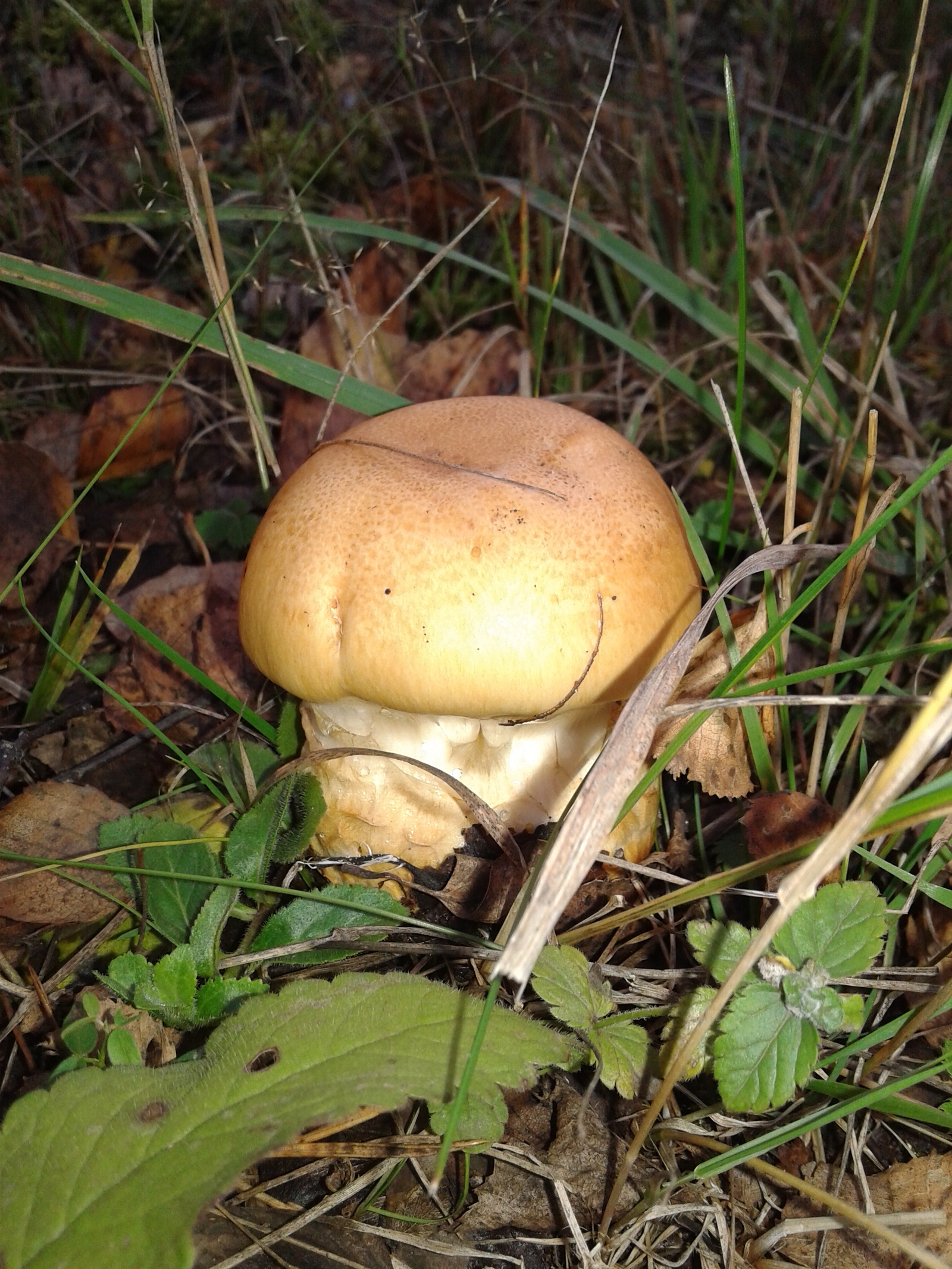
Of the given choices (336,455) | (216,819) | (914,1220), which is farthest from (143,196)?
(914,1220)

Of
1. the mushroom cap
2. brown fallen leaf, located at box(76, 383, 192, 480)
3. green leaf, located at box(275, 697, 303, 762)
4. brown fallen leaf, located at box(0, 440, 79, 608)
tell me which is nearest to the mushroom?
the mushroom cap

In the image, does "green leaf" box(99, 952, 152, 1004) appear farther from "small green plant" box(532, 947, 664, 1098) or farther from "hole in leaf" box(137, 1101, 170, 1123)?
"small green plant" box(532, 947, 664, 1098)

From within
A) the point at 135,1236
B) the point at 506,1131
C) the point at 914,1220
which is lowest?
the point at 506,1131

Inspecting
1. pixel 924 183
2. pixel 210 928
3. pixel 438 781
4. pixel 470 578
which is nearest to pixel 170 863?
pixel 210 928

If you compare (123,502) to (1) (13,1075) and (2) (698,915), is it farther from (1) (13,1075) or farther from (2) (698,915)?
(2) (698,915)

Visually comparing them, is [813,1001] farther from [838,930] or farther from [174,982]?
[174,982]

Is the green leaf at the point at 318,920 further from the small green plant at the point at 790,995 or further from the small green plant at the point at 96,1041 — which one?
the small green plant at the point at 790,995
